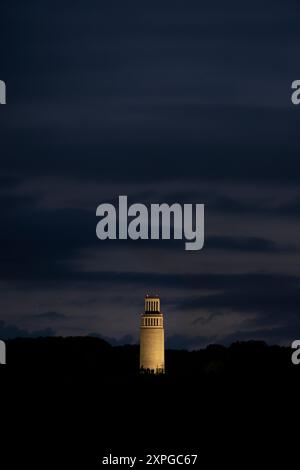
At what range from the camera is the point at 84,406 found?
591 feet

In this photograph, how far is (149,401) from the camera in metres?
189

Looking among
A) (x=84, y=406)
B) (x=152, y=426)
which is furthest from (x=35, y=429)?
(x=84, y=406)
